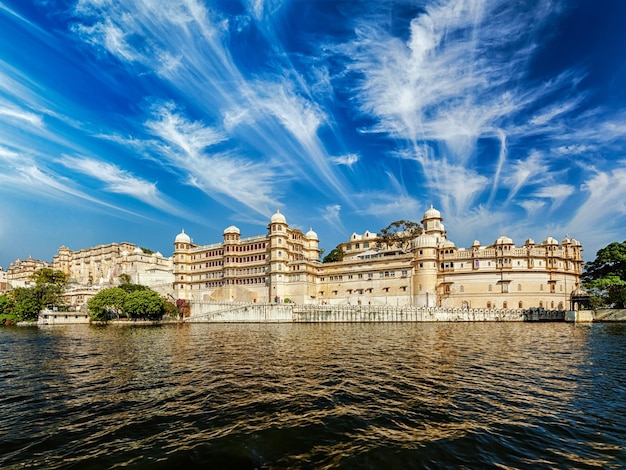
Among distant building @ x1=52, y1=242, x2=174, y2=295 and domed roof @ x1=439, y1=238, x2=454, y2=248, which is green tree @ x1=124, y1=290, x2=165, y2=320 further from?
domed roof @ x1=439, y1=238, x2=454, y2=248

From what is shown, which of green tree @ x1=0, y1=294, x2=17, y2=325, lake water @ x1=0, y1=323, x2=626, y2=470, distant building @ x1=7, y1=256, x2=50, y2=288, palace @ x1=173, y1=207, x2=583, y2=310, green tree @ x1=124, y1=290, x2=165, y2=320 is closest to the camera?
lake water @ x1=0, y1=323, x2=626, y2=470

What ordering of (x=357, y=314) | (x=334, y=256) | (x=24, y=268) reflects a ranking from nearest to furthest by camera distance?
(x=357, y=314)
(x=334, y=256)
(x=24, y=268)

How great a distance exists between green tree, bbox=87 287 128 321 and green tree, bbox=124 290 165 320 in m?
1.15

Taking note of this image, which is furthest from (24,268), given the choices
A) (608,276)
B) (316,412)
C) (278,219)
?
(608,276)

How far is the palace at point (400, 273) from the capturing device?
68.7 meters

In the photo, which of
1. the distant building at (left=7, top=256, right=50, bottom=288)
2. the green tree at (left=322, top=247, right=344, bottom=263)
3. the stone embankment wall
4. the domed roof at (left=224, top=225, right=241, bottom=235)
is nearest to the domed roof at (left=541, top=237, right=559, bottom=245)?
the stone embankment wall

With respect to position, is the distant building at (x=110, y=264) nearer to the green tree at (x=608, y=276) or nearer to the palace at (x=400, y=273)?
the palace at (x=400, y=273)

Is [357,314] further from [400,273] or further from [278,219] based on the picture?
[278,219]

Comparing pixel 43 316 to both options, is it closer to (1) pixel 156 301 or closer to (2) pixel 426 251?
(1) pixel 156 301

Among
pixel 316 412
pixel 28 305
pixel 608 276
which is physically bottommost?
pixel 28 305

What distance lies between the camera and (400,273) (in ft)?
234

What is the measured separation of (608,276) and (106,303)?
88.8 metres

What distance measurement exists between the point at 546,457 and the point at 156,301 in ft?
217

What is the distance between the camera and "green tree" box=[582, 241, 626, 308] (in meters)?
59.6
